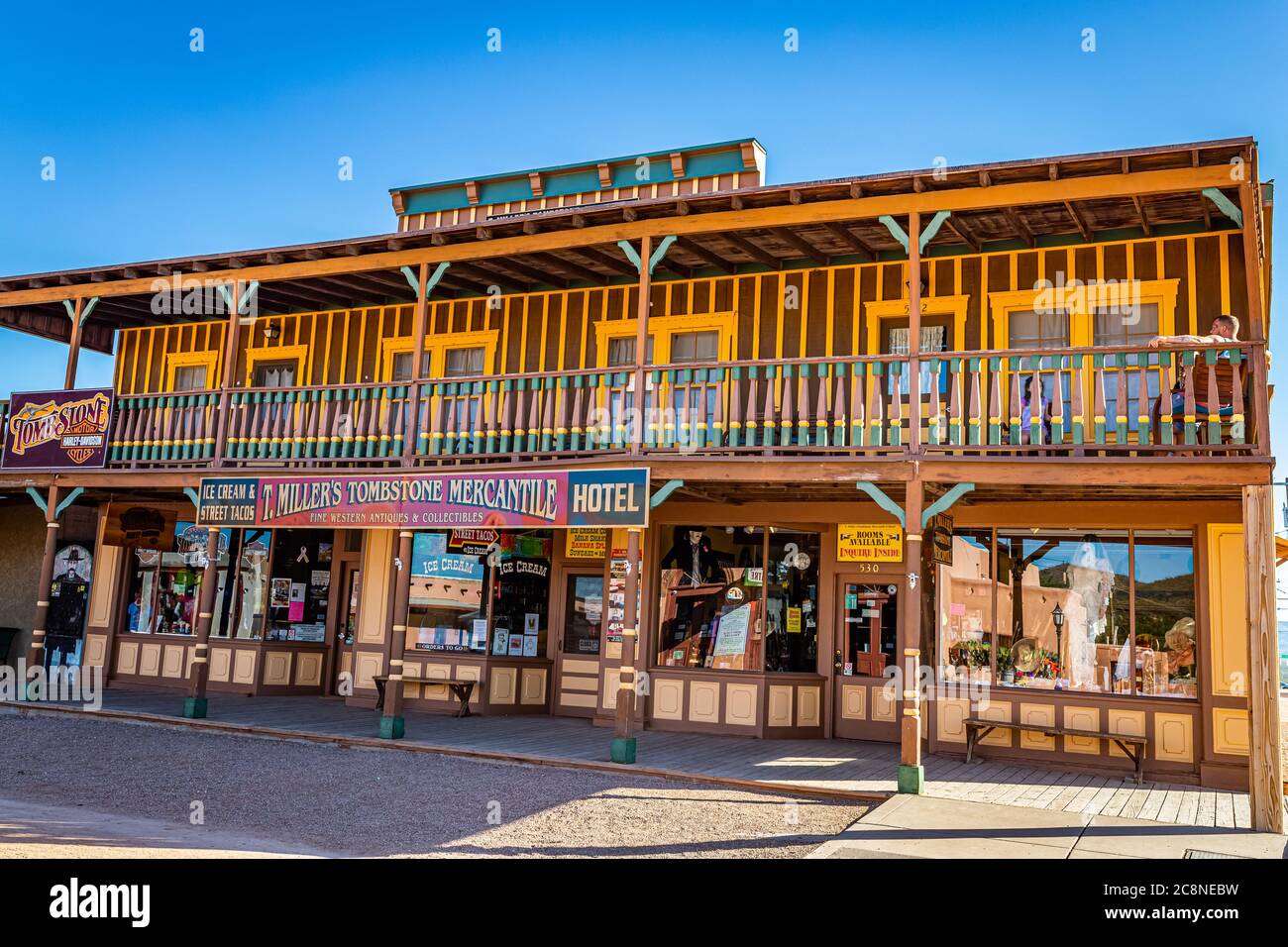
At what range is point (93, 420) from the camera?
559 inches

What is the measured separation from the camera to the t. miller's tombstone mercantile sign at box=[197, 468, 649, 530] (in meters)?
11.0

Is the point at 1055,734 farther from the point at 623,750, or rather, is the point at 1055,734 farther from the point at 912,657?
the point at 623,750

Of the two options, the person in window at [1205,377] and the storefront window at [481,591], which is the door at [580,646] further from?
the person in window at [1205,377]

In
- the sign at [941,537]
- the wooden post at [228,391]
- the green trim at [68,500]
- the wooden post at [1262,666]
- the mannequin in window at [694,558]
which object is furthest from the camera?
the green trim at [68,500]

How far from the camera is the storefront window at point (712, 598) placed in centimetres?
1330

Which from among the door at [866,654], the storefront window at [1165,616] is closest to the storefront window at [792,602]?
the door at [866,654]

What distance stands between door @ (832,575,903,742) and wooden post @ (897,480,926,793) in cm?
316

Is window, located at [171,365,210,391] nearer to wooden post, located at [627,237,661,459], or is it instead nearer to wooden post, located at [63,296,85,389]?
wooden post, located at [63,296,85,389]

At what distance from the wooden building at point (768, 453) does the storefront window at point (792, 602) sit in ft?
0.16

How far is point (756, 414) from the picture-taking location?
36.5 ft
